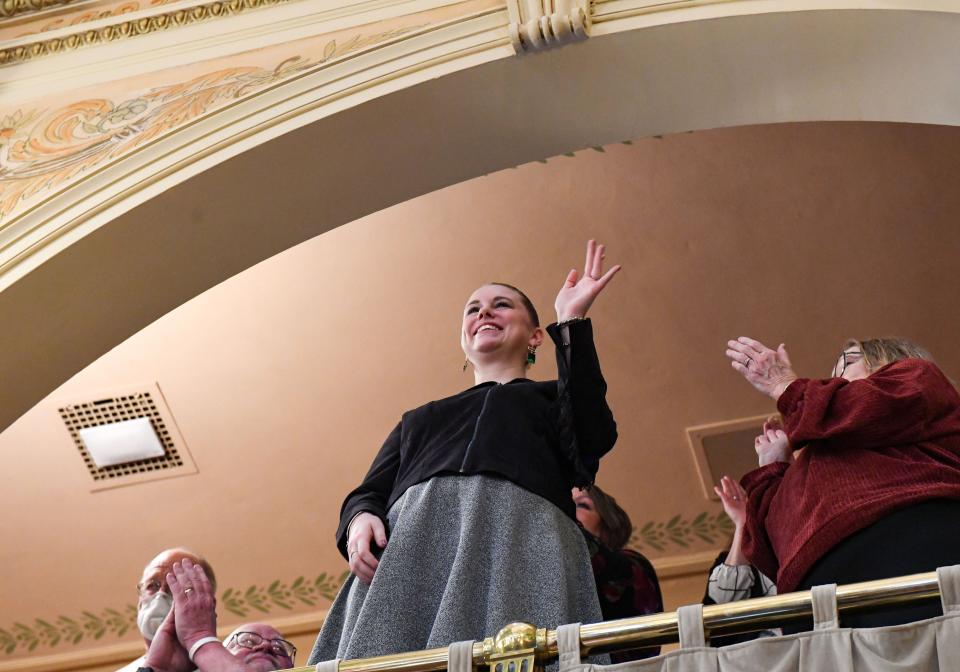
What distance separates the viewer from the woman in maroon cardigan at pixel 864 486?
2.15 m

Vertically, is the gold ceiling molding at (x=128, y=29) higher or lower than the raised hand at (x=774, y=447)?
higher

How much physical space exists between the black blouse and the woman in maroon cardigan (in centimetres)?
34

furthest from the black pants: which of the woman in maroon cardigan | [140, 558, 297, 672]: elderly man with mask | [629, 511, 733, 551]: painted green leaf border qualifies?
[629, 511, 733, 551]: painted green leaf border

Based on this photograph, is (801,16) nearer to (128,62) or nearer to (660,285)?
(128,62)

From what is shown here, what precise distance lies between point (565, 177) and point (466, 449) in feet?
8.82

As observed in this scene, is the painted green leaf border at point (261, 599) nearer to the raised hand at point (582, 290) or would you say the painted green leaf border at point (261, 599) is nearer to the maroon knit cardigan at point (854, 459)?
the raised hand at point (582, 290)

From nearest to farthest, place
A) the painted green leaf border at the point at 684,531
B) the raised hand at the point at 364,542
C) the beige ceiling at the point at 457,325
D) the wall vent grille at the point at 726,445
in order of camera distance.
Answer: the raised hand at the point at 364,542
the beige ceiling at the point at 457,325
the wall vent grille at the point at 726,445
the painted green leaf border at the point at 684,531

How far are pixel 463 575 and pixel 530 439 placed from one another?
381 mm

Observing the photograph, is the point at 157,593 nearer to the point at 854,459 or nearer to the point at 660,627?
the point at 660,627

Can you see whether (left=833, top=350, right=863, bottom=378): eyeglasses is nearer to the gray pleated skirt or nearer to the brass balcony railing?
the gray pleated skirt

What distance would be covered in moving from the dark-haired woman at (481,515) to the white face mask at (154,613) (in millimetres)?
576

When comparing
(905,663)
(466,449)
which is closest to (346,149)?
(466,449)

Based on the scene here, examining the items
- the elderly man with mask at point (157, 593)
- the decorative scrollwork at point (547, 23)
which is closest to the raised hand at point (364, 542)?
the elderly man with mask at point (157, 593)

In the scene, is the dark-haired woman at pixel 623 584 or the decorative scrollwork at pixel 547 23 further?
the decorative scrollwork at pixel 547 23
